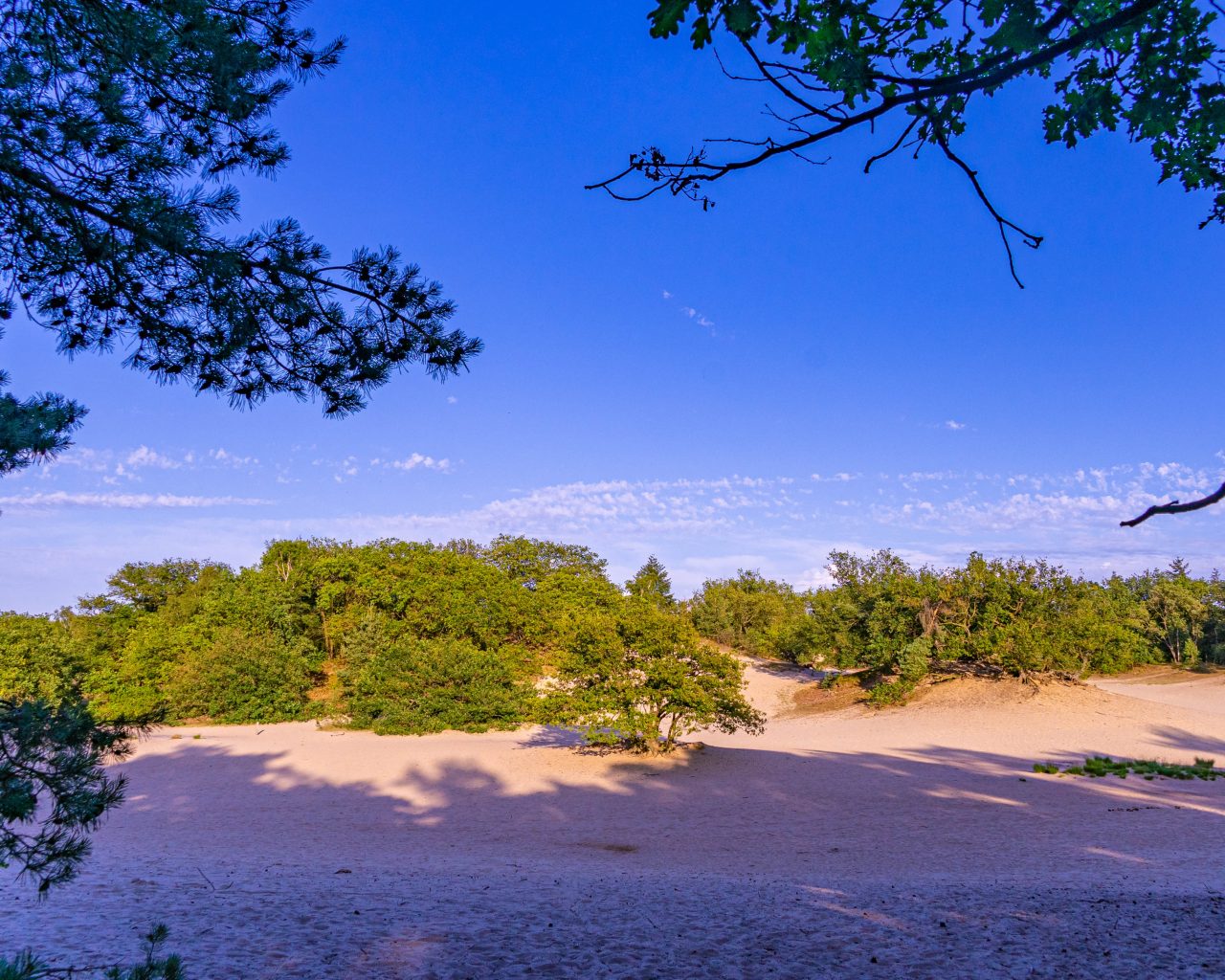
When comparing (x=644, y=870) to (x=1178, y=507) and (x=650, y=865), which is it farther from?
(x=1178, y=507)

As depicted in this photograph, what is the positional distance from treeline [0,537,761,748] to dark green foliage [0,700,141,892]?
8.62 m

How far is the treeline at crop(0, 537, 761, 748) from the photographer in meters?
13.0

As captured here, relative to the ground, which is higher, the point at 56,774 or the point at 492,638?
the point at 56,774

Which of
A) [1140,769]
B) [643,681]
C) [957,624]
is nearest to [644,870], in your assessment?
[643,681]

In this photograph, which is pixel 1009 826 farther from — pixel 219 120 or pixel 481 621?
pixel 481 621

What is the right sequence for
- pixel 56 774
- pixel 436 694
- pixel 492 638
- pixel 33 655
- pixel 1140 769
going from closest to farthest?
pixel 56 774 < pixel 1140 769 < pixel 436 694 < pixel 33 655 < pixel 492 638

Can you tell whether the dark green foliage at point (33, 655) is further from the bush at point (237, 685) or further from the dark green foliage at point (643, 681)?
the dark green foliage at point (643, 681)

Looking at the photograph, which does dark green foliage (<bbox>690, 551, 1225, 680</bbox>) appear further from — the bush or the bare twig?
the bare twig

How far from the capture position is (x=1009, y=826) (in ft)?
27.3

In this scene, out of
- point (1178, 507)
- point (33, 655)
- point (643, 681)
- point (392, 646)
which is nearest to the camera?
point (1178, 507)

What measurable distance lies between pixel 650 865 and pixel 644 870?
0.32 meters

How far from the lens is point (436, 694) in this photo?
1767 centimetres

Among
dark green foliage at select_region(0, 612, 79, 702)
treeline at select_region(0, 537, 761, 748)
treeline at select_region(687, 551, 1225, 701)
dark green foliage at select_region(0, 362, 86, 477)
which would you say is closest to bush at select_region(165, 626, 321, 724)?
treeline at select_region(0, 537, 761, 748)

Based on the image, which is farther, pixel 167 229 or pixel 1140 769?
pixel 1140 769
